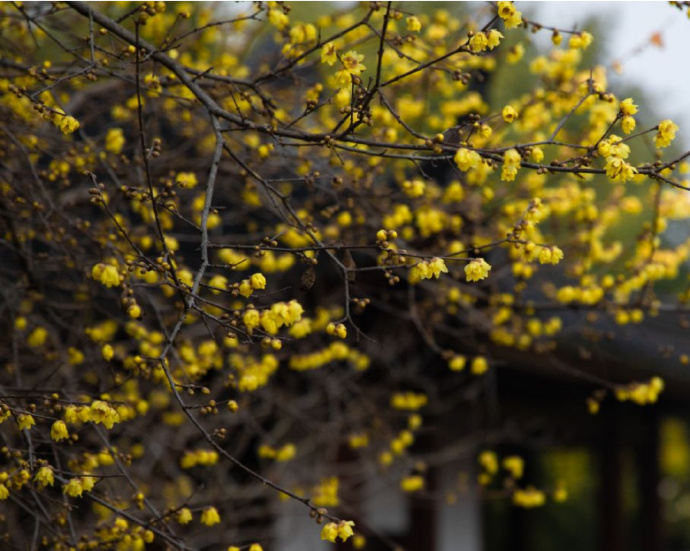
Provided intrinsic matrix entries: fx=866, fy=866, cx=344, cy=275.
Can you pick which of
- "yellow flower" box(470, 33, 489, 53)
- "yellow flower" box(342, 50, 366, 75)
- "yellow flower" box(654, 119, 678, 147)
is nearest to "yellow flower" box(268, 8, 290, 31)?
"yellow flower" box(342, 50, 366, 75)

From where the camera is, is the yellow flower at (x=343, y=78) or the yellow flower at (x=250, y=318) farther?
Answer: the yellow flower at (x=343, y=78)

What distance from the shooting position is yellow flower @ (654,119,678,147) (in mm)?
2064

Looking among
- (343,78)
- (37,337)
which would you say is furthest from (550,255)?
(37,337)

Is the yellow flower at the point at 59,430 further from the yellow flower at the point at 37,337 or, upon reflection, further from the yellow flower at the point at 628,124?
the yellow flower at the point at 628,124

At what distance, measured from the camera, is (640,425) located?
283 inches

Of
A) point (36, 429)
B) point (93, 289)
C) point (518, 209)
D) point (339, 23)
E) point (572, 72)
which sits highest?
point (339, 23)

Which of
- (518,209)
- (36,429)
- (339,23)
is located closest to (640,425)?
(518,209)

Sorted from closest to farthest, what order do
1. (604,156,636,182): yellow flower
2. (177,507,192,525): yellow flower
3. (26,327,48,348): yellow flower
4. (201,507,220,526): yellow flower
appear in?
1. (604,156,636,182): yellow flower
2. (177,507,192,525): yellow flower
3. (201,507,220,526): yellow flower
4. (26,327,48,348): yellow flower

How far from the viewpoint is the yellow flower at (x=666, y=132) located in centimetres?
206

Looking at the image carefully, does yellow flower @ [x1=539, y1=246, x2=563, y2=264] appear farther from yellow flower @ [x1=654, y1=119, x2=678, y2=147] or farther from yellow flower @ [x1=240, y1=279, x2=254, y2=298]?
yellow flower @ [x1=240, y1=279, x2=254, y2=298]

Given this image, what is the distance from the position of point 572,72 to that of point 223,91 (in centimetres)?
145

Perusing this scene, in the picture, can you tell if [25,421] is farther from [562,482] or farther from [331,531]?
[562,482]

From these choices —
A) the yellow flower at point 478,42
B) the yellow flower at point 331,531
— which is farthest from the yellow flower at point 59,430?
the yellow flower at point 478,42

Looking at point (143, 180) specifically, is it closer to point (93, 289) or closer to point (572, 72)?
point (93, 289)
